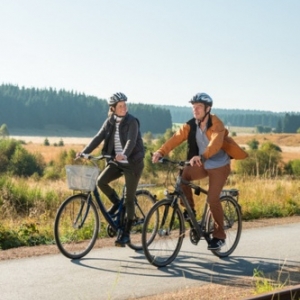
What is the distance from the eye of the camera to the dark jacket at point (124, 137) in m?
7.39

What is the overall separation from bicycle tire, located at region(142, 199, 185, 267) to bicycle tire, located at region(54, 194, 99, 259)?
721 mm

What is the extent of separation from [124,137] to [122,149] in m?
0.15

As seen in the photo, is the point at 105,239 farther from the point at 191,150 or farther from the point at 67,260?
the point at 191,150

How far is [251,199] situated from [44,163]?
65562 mm

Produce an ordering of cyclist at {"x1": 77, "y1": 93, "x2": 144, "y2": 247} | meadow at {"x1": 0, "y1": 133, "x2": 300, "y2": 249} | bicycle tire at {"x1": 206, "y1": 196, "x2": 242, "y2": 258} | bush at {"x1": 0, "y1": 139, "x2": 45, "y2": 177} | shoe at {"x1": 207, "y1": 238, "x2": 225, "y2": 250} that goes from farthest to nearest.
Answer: bush at {"x1": 0, "y1": 139, "x2": 45, "y2": 177} → meadow at {"x1": 0, "y1": 133, "x2": 300, "y2": 249} → bicycle tire at {"x1": 206, "y1": 196, "x2": 242, "y2": 258} → shoe at {"x1": 207, "y1": 238, "x2": 225, "y2": 250} → cyclist at {"x1": 77, "y1": 93, "x2": 144, "y2": 247}

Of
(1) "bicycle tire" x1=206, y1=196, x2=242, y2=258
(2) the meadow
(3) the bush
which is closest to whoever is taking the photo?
(1) "bicycle tire" x1=206, y1=196, x2=242, y2=258

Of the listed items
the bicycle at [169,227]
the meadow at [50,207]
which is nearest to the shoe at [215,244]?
the bicycle at [169,227]

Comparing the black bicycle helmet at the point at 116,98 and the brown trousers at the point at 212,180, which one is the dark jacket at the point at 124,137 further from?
the brown trousers at the point at 212,180

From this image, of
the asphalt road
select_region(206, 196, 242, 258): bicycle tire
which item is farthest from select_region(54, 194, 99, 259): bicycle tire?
select_region(206, 196, 242, 258): bicycle tire

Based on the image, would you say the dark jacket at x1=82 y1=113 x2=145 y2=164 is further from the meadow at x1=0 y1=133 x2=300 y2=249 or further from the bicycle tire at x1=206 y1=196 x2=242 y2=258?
the bicycle tire at x1=206 y1=196 x2=242 y2=258

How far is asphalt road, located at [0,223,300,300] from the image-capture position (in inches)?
231

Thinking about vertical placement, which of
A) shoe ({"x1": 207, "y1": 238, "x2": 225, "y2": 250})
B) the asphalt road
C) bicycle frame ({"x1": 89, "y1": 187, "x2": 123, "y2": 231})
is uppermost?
bicycle frame ({"x1": 89, "y1": 187, "x2": 123, "y2": 231})

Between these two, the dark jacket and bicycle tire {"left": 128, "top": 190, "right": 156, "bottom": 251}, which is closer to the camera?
the dark jacket

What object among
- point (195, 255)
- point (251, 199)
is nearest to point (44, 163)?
point (251, 199)
